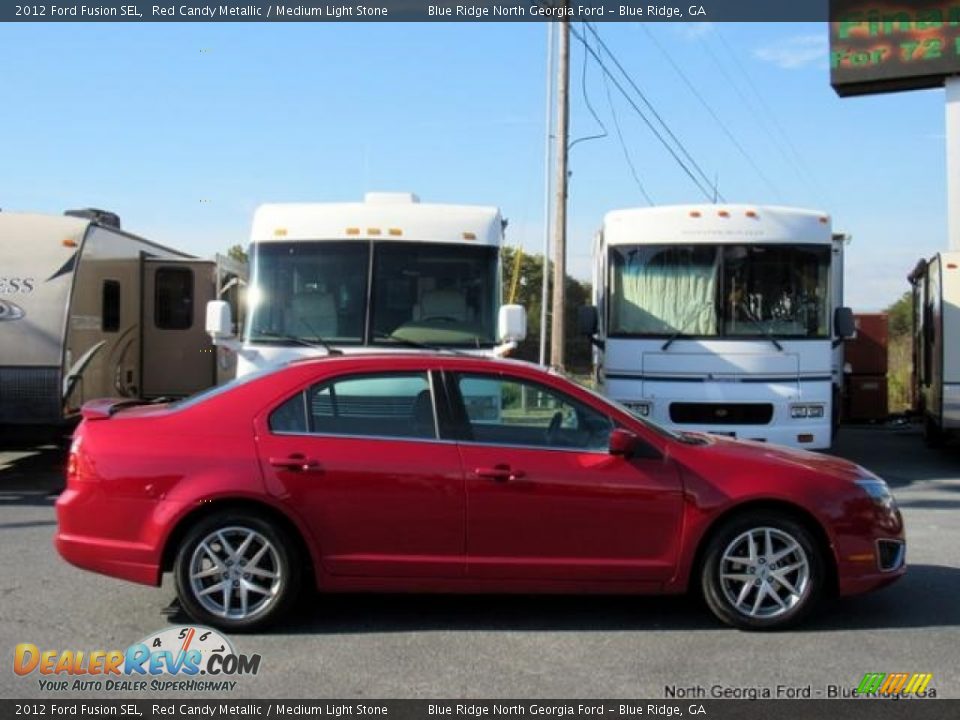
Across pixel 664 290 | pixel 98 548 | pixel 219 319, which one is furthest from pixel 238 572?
pixel 664 290

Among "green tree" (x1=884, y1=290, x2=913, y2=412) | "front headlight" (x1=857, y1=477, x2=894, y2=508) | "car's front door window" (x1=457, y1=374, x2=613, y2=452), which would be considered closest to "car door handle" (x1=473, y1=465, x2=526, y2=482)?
"car's front door window" (x1=457, y1=374, x2=613, y2=452)

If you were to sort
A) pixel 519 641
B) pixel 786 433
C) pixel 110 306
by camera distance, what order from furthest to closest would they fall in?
pixel 110 306 < pixel 786 433 < pixel 519 641

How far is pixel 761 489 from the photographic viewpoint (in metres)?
5.16

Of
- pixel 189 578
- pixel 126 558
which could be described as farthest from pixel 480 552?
pixel 126 558

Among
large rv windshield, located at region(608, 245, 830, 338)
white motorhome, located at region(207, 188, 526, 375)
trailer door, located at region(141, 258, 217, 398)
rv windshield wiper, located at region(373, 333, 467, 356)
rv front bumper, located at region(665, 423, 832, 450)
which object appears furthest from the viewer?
trailer door, located at region(141, 258, 217, 398)

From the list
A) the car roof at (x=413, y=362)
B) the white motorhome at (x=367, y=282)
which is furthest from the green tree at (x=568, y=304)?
the car roof at (x=413, y=362)

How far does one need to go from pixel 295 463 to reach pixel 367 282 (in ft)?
14.5

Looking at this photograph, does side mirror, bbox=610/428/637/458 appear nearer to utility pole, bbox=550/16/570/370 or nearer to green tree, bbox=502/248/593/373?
utility pole, bbox=550/16/570/370

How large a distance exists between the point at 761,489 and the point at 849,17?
17255mm

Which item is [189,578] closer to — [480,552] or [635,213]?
[480,552]

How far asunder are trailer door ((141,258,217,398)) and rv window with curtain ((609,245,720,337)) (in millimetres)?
5516

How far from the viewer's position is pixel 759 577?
519cm

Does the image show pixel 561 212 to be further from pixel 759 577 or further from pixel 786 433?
pixel 759 577

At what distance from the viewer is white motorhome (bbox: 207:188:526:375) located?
30.1 ft
